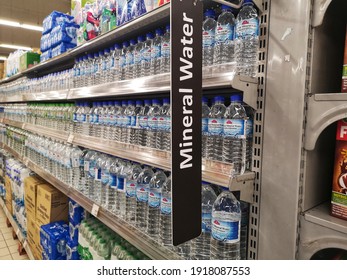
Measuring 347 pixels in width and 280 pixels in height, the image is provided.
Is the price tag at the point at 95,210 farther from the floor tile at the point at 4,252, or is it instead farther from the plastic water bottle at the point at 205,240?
the floor tile at the point at 4,252

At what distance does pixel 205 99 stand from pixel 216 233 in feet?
2.13

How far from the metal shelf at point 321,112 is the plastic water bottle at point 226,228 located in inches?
16.0

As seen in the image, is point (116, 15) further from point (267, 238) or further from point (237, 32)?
point (267, 238)

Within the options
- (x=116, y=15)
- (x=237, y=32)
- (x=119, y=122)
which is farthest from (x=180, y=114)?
(x=116, y=15)

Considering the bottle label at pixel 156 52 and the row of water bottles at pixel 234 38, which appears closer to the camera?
the row of water bottles at pixel 234 38

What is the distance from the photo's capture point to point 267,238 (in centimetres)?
109

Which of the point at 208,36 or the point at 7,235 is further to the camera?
the point at 7,235

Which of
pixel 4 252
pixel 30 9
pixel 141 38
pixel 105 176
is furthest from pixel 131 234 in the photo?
pixel 30 9

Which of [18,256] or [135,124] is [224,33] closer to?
[135,124]

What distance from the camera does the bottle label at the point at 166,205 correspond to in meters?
1.39

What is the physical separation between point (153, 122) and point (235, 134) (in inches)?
22.1

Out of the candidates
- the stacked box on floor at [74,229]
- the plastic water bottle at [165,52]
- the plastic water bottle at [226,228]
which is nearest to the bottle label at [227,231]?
the plastic water bottle at [226,228]

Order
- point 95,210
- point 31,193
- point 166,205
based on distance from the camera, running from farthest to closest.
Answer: point 31,193, point 95,210, point 166,205

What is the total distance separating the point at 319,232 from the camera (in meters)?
0.97
